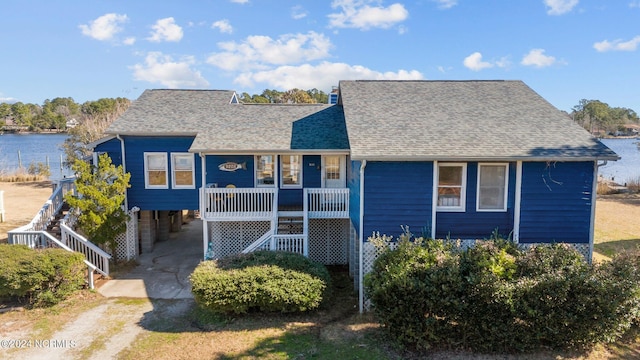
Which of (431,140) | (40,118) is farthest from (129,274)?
(40,118)

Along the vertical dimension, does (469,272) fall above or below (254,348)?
above

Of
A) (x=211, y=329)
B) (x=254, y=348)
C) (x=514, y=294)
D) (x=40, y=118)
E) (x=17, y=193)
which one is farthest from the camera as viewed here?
(x=40, y=118)

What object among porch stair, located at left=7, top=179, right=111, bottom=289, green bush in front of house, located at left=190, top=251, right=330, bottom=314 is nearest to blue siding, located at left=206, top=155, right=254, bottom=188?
porch stair, located at left=7, top=179, right=111, bottom=289

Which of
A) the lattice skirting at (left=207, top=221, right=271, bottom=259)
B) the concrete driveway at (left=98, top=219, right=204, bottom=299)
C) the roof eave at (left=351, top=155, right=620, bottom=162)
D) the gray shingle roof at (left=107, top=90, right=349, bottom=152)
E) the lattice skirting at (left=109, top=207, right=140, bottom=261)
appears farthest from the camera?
the lattice skirting at (left=109, top=207, right=140, bottom=261)

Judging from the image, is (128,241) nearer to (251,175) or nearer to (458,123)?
(251,175)

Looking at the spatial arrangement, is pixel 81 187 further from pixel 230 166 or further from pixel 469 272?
pixel 469 272

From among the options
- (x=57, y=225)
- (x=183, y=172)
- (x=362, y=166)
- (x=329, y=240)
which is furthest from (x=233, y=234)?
(x=362, y=166)

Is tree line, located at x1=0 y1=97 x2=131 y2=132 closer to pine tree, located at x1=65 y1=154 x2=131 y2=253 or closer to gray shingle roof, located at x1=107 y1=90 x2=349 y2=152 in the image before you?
gray shingle roof, located at x1=107 y1=90 x2=349 y2=152

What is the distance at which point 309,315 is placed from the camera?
974 centimetres

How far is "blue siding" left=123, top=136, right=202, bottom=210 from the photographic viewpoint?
14.2 meters

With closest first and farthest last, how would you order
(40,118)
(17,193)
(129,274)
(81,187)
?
(81,187) → (129,274) → (17,193) → (40,118)

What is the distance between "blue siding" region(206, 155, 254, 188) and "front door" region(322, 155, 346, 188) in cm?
267

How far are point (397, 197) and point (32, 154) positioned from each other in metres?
71.1

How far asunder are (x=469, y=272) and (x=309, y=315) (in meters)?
4.16
